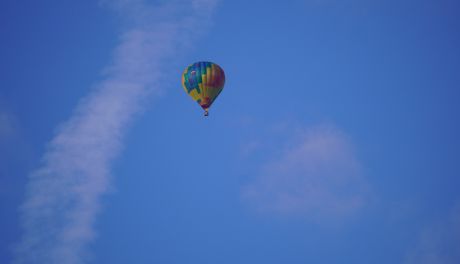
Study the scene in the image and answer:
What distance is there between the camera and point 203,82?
43000mm

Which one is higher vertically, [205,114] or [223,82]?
[223,82]

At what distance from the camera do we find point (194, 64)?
43875mm

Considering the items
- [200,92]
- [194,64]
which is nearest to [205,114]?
[200,92]

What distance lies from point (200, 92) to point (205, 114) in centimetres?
220

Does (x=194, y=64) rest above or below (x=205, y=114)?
above

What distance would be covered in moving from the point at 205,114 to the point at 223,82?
4.02 meters

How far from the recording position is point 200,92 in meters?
43.4

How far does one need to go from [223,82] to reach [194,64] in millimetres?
3317

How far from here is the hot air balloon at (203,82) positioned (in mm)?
43062

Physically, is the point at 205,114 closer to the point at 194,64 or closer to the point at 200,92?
the point at 200,92

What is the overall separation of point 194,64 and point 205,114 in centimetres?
502

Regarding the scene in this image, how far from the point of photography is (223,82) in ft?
147

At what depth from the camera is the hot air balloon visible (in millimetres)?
43062
